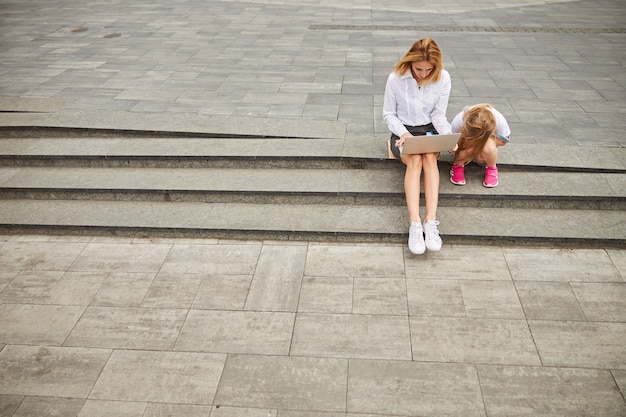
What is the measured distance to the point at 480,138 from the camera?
4223 mm

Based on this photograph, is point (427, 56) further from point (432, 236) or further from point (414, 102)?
point (432, 236)

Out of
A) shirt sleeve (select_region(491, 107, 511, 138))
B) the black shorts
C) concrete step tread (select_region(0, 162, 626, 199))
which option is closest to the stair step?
concrete step tread (select_region(0, 162, 626, 199))

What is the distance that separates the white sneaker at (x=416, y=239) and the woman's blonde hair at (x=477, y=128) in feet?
3.11

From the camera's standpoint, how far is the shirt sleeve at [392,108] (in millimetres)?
4395

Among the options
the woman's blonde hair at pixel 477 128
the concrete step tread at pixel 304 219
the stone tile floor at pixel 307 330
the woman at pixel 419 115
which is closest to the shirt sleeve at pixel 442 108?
the woman at pixel 419 115

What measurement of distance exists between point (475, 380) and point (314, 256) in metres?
1.82

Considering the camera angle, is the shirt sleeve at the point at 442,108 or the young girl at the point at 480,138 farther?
the shirt sleeve at the point at 442,108

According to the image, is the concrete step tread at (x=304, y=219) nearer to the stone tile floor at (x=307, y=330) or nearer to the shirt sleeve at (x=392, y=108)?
the stone tile floor at (x=307, y=330)

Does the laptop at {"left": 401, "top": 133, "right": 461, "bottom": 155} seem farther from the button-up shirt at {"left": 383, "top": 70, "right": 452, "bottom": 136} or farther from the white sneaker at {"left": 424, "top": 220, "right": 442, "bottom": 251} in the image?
the white sneaker at {"left": 424, "top": 220, "right": 442, "bottom": 251}

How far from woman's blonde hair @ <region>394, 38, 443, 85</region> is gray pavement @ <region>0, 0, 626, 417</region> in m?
1.06

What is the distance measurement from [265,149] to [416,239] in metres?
2.12

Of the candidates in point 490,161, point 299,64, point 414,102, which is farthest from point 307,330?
point 299,64

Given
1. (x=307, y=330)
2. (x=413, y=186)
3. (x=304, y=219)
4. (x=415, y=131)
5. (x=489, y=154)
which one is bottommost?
(x=307, y=330)

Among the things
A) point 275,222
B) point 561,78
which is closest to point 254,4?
point 561,78
